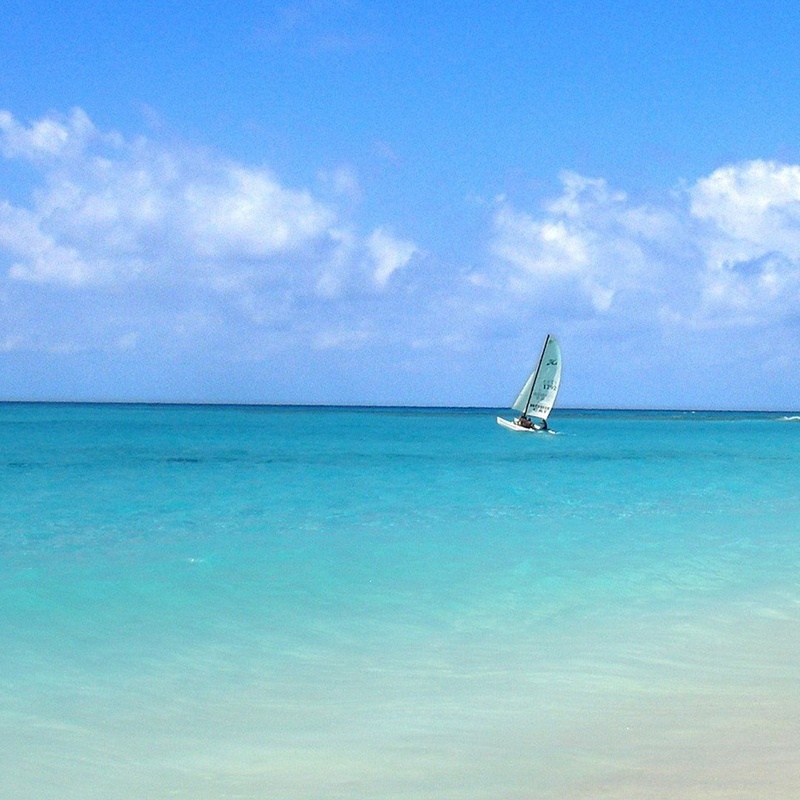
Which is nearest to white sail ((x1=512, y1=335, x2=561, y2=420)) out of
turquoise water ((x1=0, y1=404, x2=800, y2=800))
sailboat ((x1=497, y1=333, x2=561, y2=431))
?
sailboat ((x1=497, y1=333, x2=561, y2=431))

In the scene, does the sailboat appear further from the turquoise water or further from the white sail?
the turquoise water

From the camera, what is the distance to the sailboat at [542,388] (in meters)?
61.9

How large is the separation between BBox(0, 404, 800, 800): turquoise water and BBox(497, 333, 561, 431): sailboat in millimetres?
40263

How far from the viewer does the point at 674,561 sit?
1458 centimetres

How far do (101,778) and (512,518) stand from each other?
14.7 metres

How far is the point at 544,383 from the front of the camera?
206ft

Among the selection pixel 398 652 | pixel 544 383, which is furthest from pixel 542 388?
pixel 398 652

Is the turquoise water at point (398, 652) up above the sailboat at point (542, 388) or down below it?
below

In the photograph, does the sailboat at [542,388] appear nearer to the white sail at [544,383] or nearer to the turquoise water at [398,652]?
the white sail at [544,383]

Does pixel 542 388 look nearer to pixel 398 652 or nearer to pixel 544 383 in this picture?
pixel 544 383

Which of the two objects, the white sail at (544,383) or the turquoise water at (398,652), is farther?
the white sail at (544,383)

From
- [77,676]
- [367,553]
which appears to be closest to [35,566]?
[367,553]

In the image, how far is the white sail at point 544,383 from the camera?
61875mm

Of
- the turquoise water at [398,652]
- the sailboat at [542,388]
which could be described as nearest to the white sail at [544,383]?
the sailboat at [542,388]
